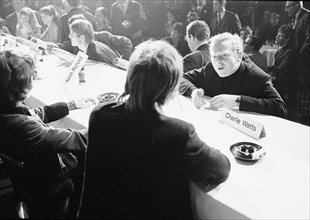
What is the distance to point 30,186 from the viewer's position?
1.54 meters

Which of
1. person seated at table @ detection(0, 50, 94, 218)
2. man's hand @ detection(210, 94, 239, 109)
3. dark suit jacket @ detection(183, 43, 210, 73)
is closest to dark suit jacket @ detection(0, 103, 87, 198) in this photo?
person seated at table @ detection(0, 50, 94, 218)

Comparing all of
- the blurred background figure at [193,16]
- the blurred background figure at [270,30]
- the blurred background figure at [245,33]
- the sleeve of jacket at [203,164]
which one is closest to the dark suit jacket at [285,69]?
the blurred background figure at [270,30]

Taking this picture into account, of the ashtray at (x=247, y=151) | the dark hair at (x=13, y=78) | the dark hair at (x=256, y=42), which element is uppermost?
the dark hair at (x=13, y=78)

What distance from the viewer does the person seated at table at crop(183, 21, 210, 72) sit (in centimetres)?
310

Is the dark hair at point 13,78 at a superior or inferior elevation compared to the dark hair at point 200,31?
superior

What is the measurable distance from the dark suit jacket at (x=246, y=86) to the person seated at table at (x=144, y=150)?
96 centimetres

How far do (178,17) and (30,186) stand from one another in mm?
4199

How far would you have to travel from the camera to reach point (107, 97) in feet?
7.20

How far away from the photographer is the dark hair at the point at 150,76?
3.56 ft

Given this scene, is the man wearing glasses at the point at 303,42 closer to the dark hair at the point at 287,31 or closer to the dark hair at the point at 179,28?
the dark hair at the point at 287,31

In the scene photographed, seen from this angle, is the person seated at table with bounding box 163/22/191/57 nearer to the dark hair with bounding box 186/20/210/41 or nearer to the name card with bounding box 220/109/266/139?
the dark hair with bounding box 186/20/210/41

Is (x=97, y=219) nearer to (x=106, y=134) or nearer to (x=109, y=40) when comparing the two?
(x=106, y=134)

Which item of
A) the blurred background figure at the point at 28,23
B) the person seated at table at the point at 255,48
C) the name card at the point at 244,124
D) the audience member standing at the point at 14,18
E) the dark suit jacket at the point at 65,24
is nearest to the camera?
the name card at the point at 244,124

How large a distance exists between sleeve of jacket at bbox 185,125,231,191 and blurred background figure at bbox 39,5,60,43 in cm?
429
